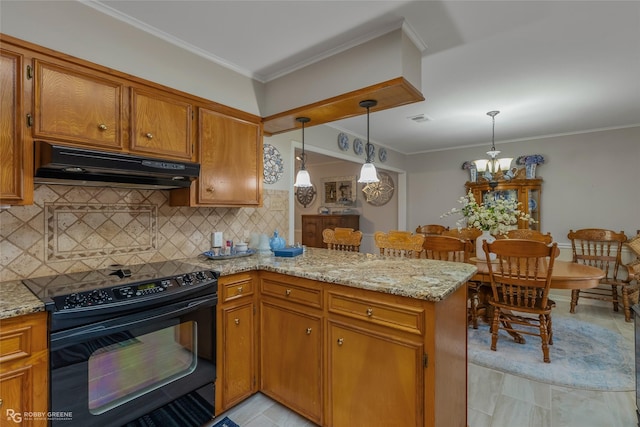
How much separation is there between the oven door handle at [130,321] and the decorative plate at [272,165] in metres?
1.62

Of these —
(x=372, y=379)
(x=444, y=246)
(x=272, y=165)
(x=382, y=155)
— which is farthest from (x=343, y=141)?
(x=372, y=379)

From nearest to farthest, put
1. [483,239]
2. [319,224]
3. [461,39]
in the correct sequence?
1. [461,39]
2. [483,239]
3. [319,224]

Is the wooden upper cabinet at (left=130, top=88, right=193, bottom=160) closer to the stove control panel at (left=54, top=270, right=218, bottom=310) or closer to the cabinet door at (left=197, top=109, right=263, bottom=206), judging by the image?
the cabinet door at (left=197, top=109, right=263, bottom=206)

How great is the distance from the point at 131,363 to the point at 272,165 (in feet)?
7.07

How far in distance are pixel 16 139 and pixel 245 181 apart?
1329 mm

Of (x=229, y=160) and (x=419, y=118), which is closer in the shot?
(x=229, y=160)

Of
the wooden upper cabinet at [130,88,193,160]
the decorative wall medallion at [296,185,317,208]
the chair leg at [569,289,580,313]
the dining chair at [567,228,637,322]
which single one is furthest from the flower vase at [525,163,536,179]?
the wooden upper cabinet at [130,88,193,160]

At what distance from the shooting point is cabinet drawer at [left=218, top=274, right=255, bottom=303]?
1920mm

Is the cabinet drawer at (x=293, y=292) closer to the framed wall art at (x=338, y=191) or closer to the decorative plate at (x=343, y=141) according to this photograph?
the decorative plate at (x=343, y=141)

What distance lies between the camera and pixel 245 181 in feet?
8.15

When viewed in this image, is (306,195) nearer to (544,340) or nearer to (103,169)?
(544,340)

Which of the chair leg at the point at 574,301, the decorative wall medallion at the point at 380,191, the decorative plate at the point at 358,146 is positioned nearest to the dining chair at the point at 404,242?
the decorative plate at the point at 358,146

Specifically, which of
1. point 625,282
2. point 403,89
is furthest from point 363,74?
point 625,282

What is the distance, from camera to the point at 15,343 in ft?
4.03
